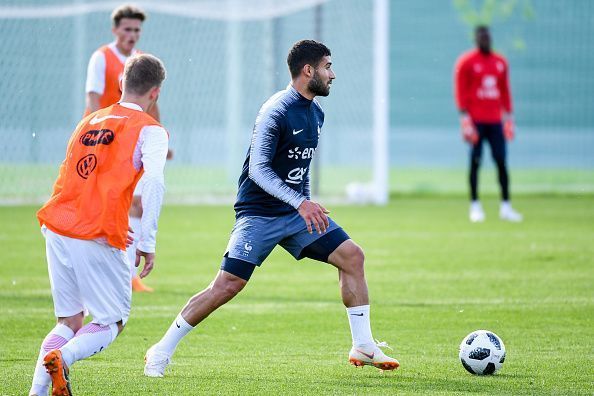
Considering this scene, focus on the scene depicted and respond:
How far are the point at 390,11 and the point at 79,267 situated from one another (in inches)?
809

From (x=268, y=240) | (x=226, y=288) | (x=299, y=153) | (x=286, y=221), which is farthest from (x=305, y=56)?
(x=226, y=288)

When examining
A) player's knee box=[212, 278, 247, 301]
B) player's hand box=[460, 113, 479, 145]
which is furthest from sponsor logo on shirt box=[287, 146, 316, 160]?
player's hand box=[460, 113, 479, 145]

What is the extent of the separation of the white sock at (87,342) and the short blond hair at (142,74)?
123cm

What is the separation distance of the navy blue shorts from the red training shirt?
398 inches

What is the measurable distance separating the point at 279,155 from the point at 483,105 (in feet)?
33.9

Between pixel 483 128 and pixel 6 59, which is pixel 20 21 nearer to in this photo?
pixel 6 59

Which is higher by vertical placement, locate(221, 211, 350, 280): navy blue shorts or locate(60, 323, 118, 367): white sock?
locate(221, 211, 350, 280): navy blue shorts

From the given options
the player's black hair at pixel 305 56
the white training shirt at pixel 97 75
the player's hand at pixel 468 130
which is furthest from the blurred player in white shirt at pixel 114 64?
the player's hand at pixel 468 130

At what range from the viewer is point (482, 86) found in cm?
1670

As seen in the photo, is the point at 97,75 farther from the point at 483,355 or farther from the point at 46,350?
the point at 483,355

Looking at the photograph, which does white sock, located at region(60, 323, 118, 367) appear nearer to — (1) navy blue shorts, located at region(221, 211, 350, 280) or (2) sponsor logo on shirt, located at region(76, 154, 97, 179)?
(2) sponsor logo on shirt, located at region(76, 154, 97, 179)

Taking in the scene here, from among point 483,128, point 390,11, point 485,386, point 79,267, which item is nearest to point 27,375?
point 79,267

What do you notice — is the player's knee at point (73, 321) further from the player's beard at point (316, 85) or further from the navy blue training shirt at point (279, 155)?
the player's beard at point (316, 85)

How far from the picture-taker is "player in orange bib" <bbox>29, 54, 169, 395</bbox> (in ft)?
18.4
